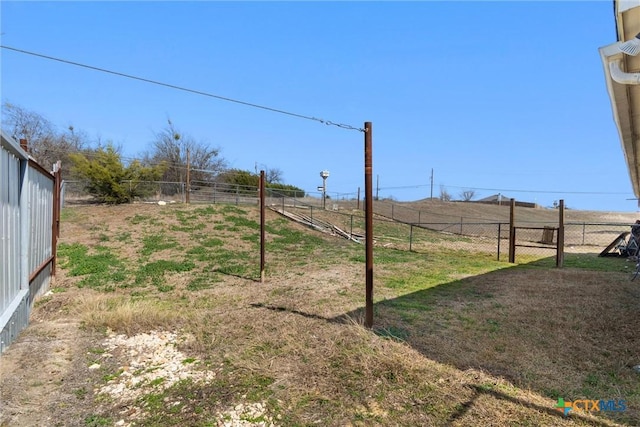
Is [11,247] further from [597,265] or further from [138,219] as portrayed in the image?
[597,265]

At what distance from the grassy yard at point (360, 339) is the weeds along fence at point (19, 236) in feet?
2.27

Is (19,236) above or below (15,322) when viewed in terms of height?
above

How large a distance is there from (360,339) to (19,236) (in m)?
4.18

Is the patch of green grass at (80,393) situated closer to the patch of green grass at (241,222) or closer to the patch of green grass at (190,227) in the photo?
the patch of green grass at (190,227)

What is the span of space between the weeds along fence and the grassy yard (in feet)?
2.27

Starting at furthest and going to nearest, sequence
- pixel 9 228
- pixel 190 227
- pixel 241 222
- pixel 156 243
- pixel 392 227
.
Answer: pixel 392 227 < pixel 241 222 < pixel 190 227 < pixel 156 243 < pixel 9 228

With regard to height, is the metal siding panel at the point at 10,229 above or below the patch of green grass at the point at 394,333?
above

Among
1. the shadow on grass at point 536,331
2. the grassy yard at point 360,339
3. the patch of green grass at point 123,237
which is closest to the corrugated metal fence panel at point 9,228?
the grassy yard at point 360,339

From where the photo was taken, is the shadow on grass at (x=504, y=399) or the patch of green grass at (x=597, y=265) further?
the patch of green grass at (x=597, y=265)

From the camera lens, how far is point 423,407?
2.75 m

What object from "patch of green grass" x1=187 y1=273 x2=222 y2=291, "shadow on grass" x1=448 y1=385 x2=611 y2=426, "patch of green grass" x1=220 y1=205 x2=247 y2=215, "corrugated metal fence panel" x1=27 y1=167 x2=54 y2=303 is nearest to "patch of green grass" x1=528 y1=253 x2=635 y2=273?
"shadow on grass" x1=448 y1=385 x2=611 y2=426

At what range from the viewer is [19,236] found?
439 centimetres

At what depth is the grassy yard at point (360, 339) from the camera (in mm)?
2771

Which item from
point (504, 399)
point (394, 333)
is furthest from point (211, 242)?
point (504, 399)
